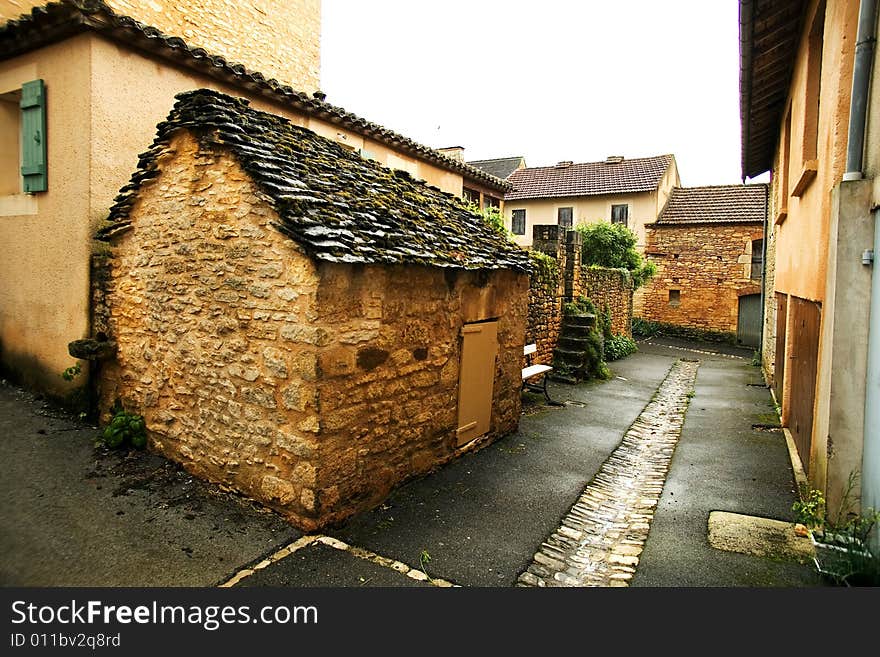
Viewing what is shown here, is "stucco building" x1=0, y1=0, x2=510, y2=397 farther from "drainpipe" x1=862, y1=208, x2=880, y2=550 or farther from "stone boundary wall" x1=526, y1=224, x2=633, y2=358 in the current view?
"stone boundary wall" x1=526, y1=224, x2=633, y2=358

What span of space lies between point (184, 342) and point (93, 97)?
3.28m

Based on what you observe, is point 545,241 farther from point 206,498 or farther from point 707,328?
point 707,328

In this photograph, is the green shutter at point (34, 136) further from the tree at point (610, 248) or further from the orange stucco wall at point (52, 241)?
the tree at point (610, 248)

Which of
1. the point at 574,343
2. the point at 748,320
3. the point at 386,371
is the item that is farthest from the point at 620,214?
the point at 386,371

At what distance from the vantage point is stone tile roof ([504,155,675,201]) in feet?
79.1

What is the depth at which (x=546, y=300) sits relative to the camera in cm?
1177

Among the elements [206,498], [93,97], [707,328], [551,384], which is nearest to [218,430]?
[206,498]

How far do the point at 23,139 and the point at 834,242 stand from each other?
8.91 meters

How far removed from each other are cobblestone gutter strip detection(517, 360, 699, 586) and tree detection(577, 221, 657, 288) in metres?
11.9

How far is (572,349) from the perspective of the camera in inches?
476

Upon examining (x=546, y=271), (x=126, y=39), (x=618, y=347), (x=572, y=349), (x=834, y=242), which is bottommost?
(x=618, y=347)

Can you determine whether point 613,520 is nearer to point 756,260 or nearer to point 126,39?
point 126,39

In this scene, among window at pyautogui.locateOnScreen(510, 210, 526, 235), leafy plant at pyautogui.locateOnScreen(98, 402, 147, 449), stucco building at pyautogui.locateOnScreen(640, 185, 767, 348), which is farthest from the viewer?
window at pyautogui.locateOnScreen(510, 210, 526, 235)

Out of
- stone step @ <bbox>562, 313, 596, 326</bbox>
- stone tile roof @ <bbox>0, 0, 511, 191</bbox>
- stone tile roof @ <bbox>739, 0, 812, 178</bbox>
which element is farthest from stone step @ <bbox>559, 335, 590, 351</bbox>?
stone tile roof @ <bbox>0, 0, 511, 191</bbox>
